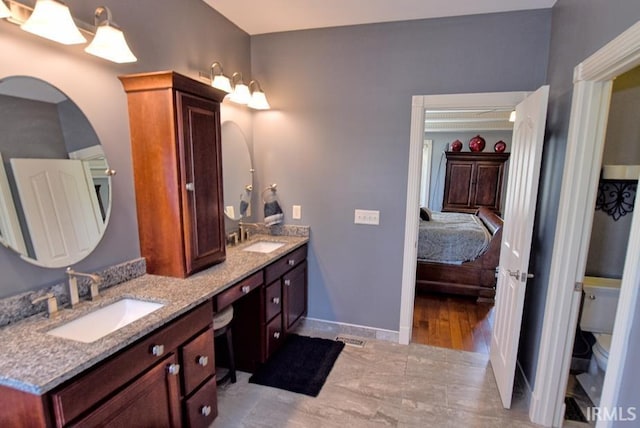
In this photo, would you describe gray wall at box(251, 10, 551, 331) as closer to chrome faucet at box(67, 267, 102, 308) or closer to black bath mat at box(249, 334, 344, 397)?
black bath mat at box(249, 334, 344, 397)

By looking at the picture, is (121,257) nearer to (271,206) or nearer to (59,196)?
(59,196)

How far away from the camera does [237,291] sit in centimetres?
198

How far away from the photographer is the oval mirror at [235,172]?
2.62 meters

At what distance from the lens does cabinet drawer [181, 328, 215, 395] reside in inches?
61.9

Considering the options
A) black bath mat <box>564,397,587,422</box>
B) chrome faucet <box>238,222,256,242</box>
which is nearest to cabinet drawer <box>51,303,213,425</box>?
chrome faucet <box>238,222,256,242</box>

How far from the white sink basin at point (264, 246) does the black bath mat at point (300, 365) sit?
2.64 feet

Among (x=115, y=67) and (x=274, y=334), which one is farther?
(x=274, y=334)

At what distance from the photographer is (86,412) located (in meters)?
1.10

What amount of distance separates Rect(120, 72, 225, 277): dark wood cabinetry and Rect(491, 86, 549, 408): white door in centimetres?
189

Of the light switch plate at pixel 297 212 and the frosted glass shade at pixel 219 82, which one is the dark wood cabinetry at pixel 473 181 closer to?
the light switch plate at pixel 297 212

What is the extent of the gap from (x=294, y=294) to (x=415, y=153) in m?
1.51

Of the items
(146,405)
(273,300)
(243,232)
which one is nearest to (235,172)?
(243,232)

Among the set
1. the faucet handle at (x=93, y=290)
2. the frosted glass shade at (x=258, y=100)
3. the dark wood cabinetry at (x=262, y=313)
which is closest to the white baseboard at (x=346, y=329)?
the dark wood cabinetry at (x=262, y=313)

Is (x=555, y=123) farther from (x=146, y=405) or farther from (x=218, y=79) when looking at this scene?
(x=146, y=405)
